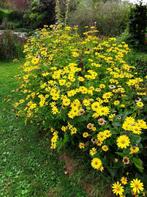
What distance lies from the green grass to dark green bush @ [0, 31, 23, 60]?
392 cm

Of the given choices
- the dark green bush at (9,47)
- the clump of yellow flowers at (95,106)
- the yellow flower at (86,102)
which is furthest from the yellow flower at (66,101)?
the dark green bush at (9,47)

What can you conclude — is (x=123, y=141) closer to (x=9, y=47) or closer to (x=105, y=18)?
(x=9, y=47)

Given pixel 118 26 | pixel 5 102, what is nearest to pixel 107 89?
pixel 5 102

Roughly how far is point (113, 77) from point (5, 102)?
94.8 inches

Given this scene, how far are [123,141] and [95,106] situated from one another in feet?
1.92

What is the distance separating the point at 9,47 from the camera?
870cm

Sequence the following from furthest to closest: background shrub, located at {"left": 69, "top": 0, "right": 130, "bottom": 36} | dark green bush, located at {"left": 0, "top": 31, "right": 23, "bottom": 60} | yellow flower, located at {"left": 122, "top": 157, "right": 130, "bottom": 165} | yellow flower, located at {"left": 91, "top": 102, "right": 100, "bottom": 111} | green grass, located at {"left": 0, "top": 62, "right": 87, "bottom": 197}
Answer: background shrub, located at {"left": 69, "top": 0, "right": 130, "bottom": 36}
dark green bush, located at {"left": 0, "top": 31, "right": 23, "bottom": 60}
green grass, located at {"left": 0, "top": 62, "right": 87, "bottom": 197}
yellow flower, located at {"left": 91, "top": 102, "right": 100, "bottom": 111}
yellow flower, located at {"left": 122, "top": 157, "right": 130, "bottom": 165}

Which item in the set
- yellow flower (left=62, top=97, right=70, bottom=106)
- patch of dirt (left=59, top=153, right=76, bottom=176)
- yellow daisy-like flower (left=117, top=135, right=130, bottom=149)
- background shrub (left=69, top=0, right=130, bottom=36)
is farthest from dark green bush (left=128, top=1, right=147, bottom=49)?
yellow daisy-like flower (left=117, top=135, right=130, bottom=149)

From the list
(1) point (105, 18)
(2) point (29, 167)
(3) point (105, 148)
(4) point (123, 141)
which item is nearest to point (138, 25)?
(1) point (105, 18)

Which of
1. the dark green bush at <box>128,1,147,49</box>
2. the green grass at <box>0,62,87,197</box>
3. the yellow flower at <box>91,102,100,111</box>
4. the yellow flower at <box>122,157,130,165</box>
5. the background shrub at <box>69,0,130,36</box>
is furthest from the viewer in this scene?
the background shrub at <box>69,0,130,36</box>

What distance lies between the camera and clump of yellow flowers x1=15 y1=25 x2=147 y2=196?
2.88m

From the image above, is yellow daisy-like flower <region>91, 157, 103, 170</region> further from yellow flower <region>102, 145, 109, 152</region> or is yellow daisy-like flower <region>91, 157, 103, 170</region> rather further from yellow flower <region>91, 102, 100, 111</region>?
yellow flower <region>91, 102, 100, 111</region>

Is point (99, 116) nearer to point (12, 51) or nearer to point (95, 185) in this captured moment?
point (95, 185)

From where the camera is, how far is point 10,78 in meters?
6.95
